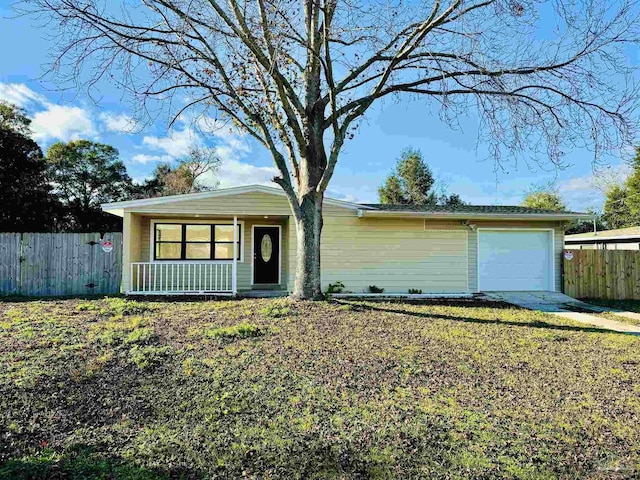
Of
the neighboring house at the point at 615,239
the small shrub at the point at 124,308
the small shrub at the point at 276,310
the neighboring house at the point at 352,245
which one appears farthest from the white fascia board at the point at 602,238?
the small shrub at the point at 124,308

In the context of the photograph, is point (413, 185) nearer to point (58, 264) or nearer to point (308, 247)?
point (308, 247)

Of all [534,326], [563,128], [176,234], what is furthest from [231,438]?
[176,234]

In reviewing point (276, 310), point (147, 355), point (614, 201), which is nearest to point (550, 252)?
point (276, 310)

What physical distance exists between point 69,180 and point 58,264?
52.1 feet

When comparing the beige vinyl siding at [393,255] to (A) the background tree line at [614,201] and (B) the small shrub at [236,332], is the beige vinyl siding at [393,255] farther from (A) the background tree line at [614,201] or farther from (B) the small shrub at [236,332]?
(A) the background tree line at [614,201]

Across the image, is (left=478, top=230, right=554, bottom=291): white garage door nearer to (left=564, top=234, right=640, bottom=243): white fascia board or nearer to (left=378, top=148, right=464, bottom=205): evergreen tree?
(left=564, top=234, right=640, bottom=243): white fascia board

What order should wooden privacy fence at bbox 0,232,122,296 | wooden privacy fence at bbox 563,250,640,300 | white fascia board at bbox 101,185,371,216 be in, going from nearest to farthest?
white fascia board at bbox 101,185,371,216, wooden privacy fence at bbox 0,232,122,296, wooden privacy fence at bbox 563,250,640,300

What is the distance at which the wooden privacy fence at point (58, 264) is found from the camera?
12016mm

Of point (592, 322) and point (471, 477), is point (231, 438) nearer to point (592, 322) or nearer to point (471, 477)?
point (471, 477)

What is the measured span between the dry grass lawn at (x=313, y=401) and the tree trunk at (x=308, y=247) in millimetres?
1555

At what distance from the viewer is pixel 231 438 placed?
3.09 m

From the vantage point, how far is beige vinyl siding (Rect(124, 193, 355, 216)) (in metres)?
11.2

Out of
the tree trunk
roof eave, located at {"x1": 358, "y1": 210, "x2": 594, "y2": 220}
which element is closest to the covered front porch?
roof eave, located at {"x1": 358, "y1": 210, "x2": 594, "y2": 220}

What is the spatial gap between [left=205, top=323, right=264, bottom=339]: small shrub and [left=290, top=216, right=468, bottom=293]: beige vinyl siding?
18.1 feet
